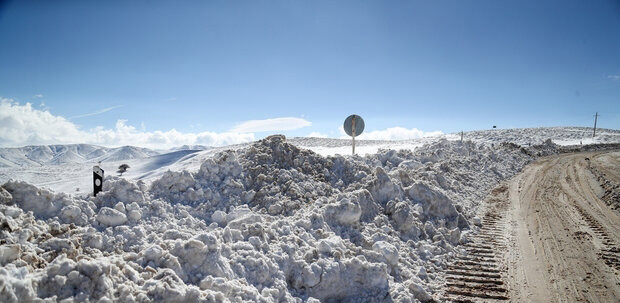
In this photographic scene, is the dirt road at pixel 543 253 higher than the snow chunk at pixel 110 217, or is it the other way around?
the snow chunk at pixel 110 217

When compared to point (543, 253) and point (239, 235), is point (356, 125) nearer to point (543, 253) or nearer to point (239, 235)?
point (543, 253)

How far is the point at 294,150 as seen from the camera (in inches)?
347

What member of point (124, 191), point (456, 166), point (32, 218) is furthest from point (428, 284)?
point (456, 166)

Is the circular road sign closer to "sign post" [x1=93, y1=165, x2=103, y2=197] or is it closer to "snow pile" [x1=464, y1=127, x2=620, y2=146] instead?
"sign post" [x1=93, y1=165, x2=103, y2=197]

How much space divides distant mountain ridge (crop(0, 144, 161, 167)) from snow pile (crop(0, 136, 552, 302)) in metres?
36.1

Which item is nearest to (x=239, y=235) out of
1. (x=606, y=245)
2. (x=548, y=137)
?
(x=606, y=245)

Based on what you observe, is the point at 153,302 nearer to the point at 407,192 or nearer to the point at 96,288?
the point at 96,288

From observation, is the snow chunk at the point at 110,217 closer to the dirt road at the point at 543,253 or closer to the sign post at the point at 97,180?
the sign post at the point at 97,180

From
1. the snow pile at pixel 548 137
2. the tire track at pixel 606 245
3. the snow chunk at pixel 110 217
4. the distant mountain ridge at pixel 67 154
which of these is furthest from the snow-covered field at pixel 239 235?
the snow pile at pixel 548 137

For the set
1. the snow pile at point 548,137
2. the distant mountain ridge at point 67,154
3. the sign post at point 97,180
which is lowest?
the distant mountain ridge at point 67,154

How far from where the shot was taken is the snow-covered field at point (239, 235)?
324 centimetres

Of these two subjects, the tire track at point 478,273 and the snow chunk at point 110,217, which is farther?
the tire track at point 478,273

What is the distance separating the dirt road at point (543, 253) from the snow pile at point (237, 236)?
1.72 ft

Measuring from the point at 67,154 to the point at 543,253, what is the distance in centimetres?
13182
